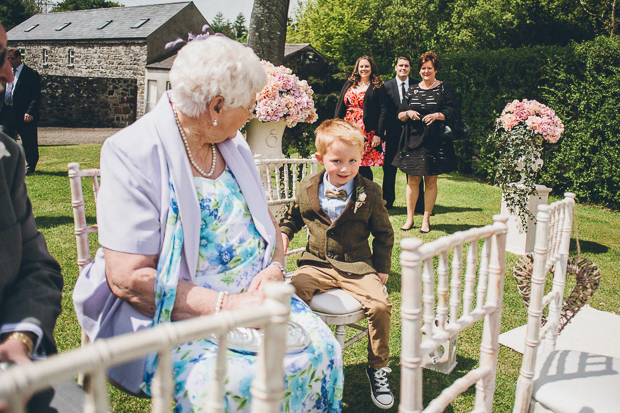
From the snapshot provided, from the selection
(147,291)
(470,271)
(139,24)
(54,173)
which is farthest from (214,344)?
(139,24)

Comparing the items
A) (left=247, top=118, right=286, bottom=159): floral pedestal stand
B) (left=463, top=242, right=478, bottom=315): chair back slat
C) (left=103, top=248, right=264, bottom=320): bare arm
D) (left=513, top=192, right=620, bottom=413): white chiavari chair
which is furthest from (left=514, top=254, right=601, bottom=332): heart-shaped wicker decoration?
(left=247, top=118, right=286, bottom=159): floral pedestal stand

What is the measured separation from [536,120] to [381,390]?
372cm

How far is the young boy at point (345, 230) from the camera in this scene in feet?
8.27

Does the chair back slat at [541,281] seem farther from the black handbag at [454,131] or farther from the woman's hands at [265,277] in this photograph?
the black handbag at [454,131]

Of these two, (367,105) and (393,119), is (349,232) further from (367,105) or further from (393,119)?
(393,119)

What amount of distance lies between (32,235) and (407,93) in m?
5.33

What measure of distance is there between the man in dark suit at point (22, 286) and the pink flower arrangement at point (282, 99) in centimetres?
327

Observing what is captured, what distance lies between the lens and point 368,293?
2.50 meters

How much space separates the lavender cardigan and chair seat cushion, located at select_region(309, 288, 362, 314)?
0.84m

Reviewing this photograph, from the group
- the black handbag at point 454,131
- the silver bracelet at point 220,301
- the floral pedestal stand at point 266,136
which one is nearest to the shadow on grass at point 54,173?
the floral pedestal stand at point 266,136

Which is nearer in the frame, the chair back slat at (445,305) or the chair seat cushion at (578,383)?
the chair back slat at (445,305)

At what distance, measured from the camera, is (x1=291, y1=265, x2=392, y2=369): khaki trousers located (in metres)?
2.44

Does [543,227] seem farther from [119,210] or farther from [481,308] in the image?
[119,210]

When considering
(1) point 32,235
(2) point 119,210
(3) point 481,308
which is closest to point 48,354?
(1) point 32,235
